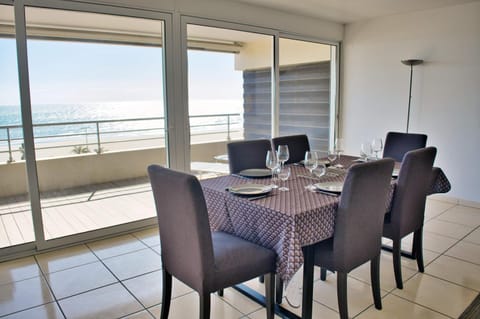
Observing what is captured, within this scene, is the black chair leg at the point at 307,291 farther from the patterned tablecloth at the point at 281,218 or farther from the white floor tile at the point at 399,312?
the white floor tile at the point at 399,312

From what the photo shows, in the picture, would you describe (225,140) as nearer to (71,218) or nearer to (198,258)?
(71,218)

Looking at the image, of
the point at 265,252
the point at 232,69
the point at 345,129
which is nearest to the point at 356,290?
the point at 265,252

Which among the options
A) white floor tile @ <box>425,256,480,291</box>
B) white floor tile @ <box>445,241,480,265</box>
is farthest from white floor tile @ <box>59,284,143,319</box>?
white floor tile @ <box>445,241,480,265</box>

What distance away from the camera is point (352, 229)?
2.03m

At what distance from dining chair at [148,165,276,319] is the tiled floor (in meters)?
0.39

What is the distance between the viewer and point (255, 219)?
2023 millimetres

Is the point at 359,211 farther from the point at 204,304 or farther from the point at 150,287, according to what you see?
the point at 150,287

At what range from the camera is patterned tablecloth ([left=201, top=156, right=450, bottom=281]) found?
1.84 metres

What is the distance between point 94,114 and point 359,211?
266cm

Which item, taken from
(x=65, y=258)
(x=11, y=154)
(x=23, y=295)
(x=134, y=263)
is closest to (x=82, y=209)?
(x=65, y=258)

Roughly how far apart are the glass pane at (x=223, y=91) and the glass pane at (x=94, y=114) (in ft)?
1.43

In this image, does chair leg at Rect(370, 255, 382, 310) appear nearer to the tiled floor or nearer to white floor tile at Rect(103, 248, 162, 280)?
the tiled floor

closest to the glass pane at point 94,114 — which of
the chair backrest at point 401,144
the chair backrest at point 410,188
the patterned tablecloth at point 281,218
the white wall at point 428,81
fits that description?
the patterned tablecloth at point 281,218

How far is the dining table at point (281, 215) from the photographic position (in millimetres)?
1840
